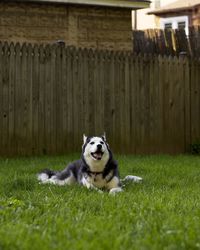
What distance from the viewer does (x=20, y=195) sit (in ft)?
25.0

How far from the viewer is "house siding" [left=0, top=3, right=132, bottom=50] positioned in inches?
747

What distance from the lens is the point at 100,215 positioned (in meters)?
5.94

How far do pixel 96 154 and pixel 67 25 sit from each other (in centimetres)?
1153

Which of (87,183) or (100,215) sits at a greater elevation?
(100,215)

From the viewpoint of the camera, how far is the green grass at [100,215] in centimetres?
448

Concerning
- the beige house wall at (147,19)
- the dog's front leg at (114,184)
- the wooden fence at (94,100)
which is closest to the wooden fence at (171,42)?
the wooden fence at (94,100)

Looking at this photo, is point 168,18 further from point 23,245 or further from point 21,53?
point 23,245

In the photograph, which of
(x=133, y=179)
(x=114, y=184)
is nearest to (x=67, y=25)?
(x=133, y=179)

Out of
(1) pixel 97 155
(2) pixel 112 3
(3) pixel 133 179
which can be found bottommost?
(3) pixel 133 179

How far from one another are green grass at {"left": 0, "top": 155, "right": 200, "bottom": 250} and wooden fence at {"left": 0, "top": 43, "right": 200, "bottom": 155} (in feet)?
9.17

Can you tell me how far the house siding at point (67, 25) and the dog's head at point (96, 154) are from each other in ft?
34.5

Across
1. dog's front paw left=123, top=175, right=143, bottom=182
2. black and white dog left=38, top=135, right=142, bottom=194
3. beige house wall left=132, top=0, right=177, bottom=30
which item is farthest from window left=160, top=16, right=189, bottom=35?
black and white dog left=38, top=135, right=142, bottom=194

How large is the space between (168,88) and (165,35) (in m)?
5.16

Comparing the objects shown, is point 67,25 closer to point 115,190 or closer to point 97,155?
point 97,155
